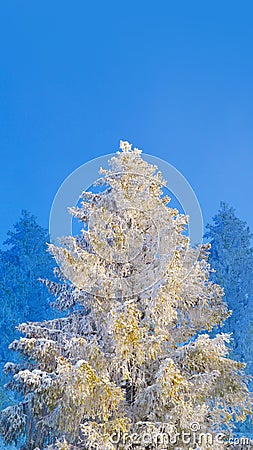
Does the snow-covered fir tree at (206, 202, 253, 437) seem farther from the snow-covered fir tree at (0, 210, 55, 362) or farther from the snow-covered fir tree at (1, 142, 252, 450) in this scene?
the snow-covered fir tree at (1, 142, 252, 450)

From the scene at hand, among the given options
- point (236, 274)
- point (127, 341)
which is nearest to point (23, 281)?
point (236, 274)

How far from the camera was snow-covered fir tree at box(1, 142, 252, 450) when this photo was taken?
418 cm

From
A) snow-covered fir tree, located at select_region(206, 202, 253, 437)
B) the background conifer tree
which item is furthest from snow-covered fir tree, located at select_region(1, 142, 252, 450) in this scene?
the background conifer tree

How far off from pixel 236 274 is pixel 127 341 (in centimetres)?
518

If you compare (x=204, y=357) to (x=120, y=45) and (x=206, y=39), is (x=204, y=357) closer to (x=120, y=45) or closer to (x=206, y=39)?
(x=206, y=39)

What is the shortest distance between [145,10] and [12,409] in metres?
26.1

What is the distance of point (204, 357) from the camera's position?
14.9ft

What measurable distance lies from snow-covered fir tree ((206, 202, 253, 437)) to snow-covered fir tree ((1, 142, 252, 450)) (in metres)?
3.89

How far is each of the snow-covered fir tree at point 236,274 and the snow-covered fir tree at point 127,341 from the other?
3.89m

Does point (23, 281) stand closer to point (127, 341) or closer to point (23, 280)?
point (23, 280)

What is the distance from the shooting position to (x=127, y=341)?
4.36m

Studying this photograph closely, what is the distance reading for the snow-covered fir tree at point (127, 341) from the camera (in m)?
4.18

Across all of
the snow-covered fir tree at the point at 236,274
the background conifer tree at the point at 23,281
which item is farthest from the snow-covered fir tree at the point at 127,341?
the background conifer tree at the point at 23,281

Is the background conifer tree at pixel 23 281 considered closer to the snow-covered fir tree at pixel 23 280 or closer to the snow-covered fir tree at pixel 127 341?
the snow-covered fir tree at pixel 23 280
